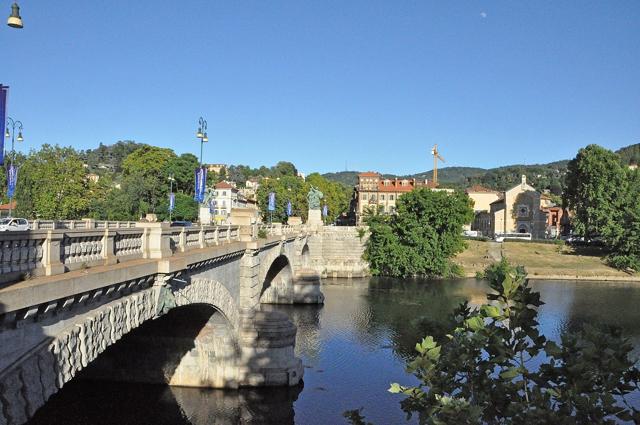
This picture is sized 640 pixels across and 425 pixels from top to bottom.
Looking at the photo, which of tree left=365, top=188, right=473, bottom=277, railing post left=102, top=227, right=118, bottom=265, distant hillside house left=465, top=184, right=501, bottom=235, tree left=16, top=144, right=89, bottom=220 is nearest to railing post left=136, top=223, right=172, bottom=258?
railing post left=102, top=227, right=118, bottom=265

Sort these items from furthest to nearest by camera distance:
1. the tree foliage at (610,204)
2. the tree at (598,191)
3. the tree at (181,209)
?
the tree at (181,209)
the tree at (598,191)
the tree foliage at (610,204)

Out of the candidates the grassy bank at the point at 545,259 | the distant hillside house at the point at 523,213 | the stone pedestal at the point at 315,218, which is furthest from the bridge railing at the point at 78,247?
the distant hillside house at the point at 523,213

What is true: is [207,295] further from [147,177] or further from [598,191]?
[598,191]

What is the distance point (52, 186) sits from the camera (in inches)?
1960

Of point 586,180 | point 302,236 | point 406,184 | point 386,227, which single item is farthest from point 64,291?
point 406,184

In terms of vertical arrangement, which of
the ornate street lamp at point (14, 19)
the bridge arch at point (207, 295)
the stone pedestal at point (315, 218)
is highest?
the ornate street lamp at point (14, 19)

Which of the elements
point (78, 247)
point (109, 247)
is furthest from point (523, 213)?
point (78, 247)

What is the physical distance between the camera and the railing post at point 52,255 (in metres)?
9.05

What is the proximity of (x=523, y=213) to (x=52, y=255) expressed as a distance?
9573 cm

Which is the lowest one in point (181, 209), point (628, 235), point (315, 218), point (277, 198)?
point (628, 235)

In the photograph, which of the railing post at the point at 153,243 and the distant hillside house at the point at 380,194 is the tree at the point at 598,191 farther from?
the railing post at the point at 153,243

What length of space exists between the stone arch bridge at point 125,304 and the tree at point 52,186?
3090cm

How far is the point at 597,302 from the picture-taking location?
160 ft

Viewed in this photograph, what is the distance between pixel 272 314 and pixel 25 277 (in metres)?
15.7
